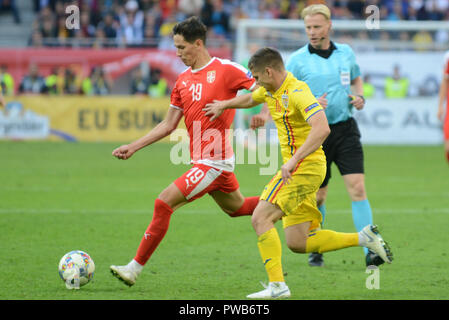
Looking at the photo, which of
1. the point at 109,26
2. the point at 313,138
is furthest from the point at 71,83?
the point at 313,138

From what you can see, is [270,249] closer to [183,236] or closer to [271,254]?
[271,254]

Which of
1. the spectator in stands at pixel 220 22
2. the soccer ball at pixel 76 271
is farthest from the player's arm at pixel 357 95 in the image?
the spectator in stands at pixel 220 22

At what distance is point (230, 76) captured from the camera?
21.0ft

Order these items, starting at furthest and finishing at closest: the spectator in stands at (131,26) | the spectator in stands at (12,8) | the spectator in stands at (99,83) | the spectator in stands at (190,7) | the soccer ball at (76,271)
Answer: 1. the spectator in stands at (12,8)
2. the spectator in stands at (190,7)
3. the spectator in stands at (131,26)
4. the spectator in stands at (99,83)
5. the soccer ball at (76,271)

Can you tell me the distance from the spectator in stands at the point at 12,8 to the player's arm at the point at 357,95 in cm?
2192

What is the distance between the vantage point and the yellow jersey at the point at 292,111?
551 cm

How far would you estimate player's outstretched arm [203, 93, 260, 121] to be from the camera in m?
6.01

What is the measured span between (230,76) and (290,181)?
1266mm

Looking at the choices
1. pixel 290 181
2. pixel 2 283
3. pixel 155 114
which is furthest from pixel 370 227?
pixel 155 114

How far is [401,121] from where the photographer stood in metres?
21.1

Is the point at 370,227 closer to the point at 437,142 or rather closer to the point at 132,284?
the point at 132,284

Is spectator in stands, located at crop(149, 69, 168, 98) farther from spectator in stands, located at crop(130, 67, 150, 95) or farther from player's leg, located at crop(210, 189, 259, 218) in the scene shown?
player's leg, located at crop(210, 189, 259, 218)

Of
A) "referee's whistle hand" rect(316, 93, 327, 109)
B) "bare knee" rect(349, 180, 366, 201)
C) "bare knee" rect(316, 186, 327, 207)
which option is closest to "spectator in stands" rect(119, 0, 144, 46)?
"bare knee" rect(316, 186, 327, 207)

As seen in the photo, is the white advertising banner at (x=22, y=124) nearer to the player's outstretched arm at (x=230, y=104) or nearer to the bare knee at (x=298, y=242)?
the player's outstretched arm at (x=230, y=104)
